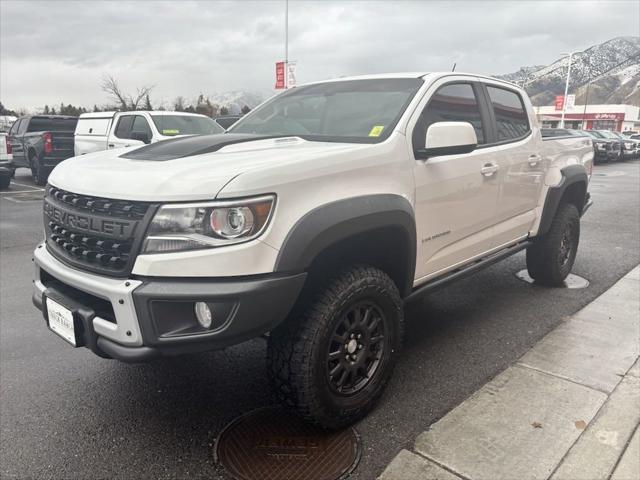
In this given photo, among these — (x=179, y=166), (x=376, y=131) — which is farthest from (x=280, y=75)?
(x=179, y=166)

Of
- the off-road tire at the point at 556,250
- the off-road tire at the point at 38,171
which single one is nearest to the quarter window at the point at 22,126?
the off-road tire at the point at 38,171

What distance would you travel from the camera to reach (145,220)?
2146 millimetres

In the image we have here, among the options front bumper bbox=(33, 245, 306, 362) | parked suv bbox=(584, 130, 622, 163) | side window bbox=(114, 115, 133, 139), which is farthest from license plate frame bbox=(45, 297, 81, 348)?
parked suv bbox=(584, 130, 622, 163)

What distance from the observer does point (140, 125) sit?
1087 centimetres

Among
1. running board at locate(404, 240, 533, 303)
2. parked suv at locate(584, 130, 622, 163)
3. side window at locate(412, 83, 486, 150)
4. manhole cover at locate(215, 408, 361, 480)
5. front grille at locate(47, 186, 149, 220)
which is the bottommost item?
parked suv at locate(584, 130, 622, 163)

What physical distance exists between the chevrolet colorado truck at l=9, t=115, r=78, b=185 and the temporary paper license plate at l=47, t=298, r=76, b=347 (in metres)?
11.8

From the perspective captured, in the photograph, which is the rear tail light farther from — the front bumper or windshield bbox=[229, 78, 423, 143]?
the front bumper

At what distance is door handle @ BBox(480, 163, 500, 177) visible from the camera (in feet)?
11.5

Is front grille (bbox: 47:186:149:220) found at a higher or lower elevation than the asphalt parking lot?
higher

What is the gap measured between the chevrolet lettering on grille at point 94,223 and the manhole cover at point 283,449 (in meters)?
1.18

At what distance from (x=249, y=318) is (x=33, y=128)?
14999mm

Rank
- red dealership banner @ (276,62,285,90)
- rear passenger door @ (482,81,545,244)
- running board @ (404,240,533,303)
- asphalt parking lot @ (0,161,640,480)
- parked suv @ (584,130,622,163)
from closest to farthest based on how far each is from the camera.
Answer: asphalt parking lot @ (0,161,640,480)
running board @ (404,240,533,303)
rear passenger door @ (482,81,545,244)
red dealership banner @ (276,62,285,90)
parked suv @ (584,130,622,163)

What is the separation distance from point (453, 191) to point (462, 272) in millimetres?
634

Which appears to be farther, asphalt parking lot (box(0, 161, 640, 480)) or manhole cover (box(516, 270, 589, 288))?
manhole cover (box(516, 270, 589, 288))
